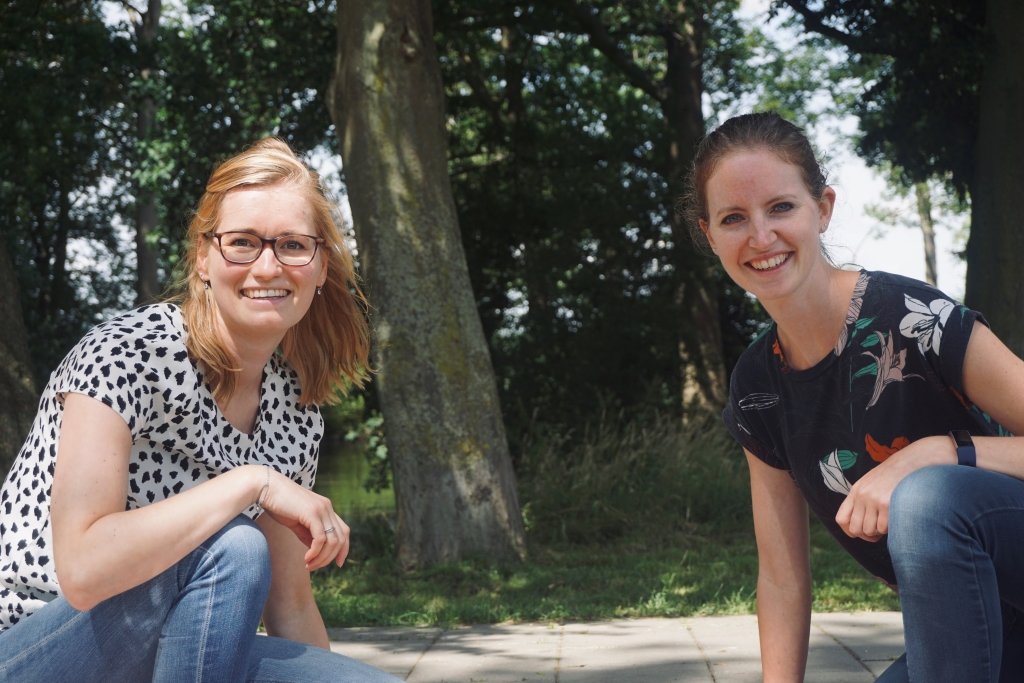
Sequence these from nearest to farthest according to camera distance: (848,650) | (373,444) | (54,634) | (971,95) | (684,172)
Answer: (54,634)
(848,650)
(971,95)
(373,444)
(684,172)

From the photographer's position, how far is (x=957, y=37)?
A: 9.70 m

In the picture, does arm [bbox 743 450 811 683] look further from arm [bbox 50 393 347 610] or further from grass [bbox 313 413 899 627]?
grass [bbox 313 413 899 627]

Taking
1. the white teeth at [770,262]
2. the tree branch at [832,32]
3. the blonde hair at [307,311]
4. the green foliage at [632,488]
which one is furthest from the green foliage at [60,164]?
the white teeth at [770,262]

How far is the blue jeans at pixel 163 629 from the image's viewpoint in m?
1.96

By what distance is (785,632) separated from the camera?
2586 millimetres

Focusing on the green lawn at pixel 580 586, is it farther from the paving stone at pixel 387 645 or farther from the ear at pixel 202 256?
the ear at pixel 202 256

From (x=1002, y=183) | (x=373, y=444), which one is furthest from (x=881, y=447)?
(x=373, y=444)

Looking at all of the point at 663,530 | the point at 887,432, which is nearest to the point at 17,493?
the point at 887,432

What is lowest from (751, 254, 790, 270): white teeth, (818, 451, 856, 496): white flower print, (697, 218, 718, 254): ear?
(818, 451, 856, 496): white flower print

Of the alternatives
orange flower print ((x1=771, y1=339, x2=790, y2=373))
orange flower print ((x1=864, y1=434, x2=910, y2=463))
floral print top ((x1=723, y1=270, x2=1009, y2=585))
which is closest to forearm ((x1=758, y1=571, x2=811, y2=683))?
floral print top ((x1=723, y1=270, x2=1009, y2=585))

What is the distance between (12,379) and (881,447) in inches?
205

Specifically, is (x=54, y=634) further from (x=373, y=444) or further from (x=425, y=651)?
(x=373, y=444)

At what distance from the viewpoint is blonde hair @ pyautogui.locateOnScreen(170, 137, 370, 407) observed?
2285 millimetres

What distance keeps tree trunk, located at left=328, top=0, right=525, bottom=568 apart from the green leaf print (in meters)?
4.90
